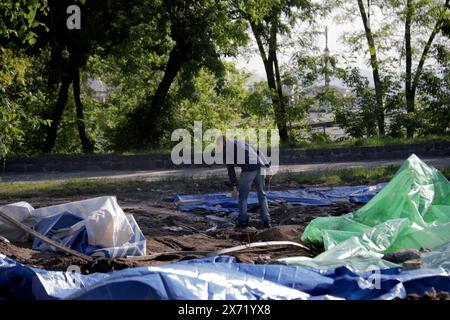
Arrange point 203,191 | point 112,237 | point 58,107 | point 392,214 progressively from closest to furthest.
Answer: point 112,237
point 392,214
point 203,191
point 58,107

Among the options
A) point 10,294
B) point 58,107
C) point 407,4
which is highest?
point 407,4

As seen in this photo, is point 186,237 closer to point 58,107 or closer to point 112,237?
point 112,237

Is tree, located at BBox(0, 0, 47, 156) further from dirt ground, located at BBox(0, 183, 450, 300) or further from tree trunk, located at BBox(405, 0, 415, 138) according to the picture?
tree trunk, located at BBox(405, 0, 415, 138)

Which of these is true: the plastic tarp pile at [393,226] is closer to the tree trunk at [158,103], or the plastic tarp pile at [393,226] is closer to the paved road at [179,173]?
the paved road at [179,173]

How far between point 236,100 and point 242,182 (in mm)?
20001

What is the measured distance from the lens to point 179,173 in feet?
62.4

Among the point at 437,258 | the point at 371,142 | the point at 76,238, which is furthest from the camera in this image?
the point at 371,142

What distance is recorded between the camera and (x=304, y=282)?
6520mm

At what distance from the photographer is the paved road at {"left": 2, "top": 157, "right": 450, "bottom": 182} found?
725 inches

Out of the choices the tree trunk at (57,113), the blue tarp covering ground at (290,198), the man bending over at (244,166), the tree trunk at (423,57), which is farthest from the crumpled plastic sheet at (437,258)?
the tree trunk at (423,57)

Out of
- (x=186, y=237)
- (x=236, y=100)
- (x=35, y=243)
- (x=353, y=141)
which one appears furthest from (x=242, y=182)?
(x=236, y=100)

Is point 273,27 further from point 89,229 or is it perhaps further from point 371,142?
point 89,229

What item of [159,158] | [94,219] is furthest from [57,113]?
[94,219]

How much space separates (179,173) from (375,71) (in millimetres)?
8864
